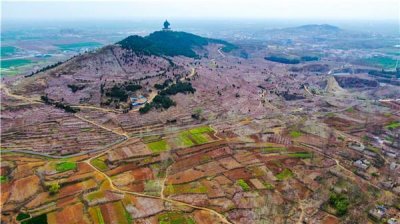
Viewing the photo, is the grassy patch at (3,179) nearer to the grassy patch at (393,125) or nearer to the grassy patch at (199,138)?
the grassy patch at (199,138)

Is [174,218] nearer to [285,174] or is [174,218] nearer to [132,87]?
[285,174]

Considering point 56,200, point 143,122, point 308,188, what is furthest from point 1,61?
point 308,188

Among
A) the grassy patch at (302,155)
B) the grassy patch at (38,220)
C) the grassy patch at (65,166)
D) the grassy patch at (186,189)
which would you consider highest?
the grassy patch at (65,166)

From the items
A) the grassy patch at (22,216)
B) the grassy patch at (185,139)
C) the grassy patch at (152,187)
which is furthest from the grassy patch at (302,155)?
the grassy patch at (22,216)

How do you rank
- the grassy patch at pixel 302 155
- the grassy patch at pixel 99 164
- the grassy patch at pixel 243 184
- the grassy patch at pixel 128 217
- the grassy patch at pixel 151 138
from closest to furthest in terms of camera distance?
the grassy patch at pixel 128 217, the grassy patch at pixel 243 184, the grassy patch at pixel 99 164, the grassy patch at pixel 302 155, the grassy patch at pixel 151 138

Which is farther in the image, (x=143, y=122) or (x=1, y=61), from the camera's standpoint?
(x=1, y=61)

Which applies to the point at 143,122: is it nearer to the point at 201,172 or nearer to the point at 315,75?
the point at 201,172
